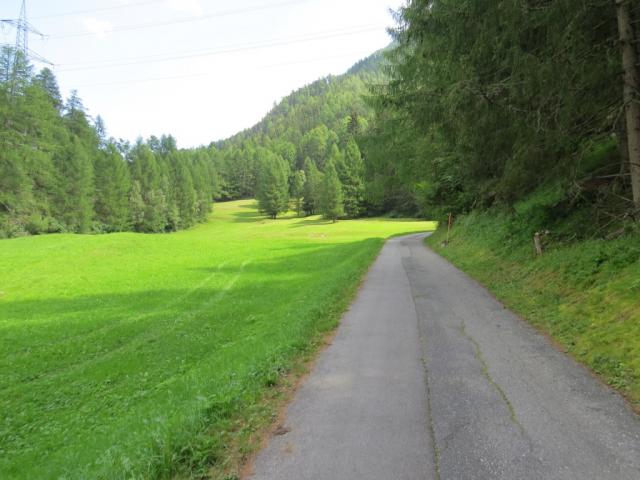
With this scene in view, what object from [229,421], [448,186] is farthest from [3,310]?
[448,186]

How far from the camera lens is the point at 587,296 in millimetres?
7465

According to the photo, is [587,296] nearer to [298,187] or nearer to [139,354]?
[139,354]

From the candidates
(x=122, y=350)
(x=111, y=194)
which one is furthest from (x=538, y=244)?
(x=111, y=194)

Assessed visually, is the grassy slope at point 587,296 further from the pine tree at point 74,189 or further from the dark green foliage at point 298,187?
the dark green foliage at point 298,187

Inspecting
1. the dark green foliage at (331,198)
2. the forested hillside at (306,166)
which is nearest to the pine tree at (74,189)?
the forested hillside at (306,166)

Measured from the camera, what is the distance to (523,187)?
34.6ft

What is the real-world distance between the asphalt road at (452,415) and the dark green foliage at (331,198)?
65610 mm

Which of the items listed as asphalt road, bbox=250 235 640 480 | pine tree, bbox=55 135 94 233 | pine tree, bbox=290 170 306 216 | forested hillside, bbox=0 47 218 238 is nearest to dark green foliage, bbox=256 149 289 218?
pine tree, bbox=290 170 306 216

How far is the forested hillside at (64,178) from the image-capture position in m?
45.8

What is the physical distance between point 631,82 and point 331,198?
65.4 m

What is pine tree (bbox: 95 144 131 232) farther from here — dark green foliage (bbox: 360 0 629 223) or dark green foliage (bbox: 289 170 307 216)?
dark green foliage (bbox: 360 0 629 223)

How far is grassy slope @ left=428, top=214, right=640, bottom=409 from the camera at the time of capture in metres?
5.31

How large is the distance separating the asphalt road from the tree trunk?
456cm

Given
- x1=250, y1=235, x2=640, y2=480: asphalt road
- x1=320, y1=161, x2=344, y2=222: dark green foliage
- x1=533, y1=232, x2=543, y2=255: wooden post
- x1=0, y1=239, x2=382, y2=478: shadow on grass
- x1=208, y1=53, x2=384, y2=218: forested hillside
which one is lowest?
x1=0, y1=239, x2=382, y2=478: shadow on grass
